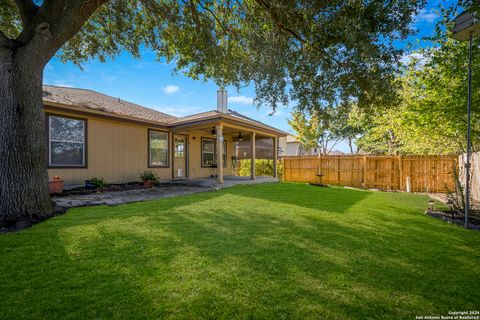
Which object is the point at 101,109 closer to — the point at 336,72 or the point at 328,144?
the point at 336,72

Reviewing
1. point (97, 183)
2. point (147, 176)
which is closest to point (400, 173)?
point (147, 176)

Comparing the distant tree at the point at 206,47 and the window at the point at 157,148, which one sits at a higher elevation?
the distant tree at the point at 206,47

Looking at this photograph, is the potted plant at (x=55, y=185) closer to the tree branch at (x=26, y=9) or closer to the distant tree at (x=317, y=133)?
the tree branch at (x=26, y=9)

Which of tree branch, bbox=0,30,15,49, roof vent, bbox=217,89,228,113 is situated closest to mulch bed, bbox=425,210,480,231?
tree branch, bbox=0,30,15,49

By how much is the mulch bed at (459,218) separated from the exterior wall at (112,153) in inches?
377

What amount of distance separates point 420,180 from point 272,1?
1049 centimetres

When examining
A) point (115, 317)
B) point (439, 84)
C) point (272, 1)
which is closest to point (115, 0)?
point (272, 1)

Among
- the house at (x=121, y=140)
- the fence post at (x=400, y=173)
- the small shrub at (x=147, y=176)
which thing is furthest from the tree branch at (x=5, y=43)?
the fence post at (x=400, y=173)

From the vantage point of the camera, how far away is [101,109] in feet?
25.9

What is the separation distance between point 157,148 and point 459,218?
33.2 feet

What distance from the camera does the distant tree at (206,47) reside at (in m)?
4.09

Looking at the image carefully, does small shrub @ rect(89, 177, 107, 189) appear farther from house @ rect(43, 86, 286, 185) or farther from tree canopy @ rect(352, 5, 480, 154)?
tree canopy @ rect(352, 5, 480, 154)

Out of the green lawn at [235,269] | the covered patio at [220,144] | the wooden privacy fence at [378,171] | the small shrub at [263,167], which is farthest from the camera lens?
the small shrub at [263,167]

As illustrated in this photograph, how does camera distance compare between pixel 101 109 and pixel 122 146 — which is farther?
pixel 122 146
